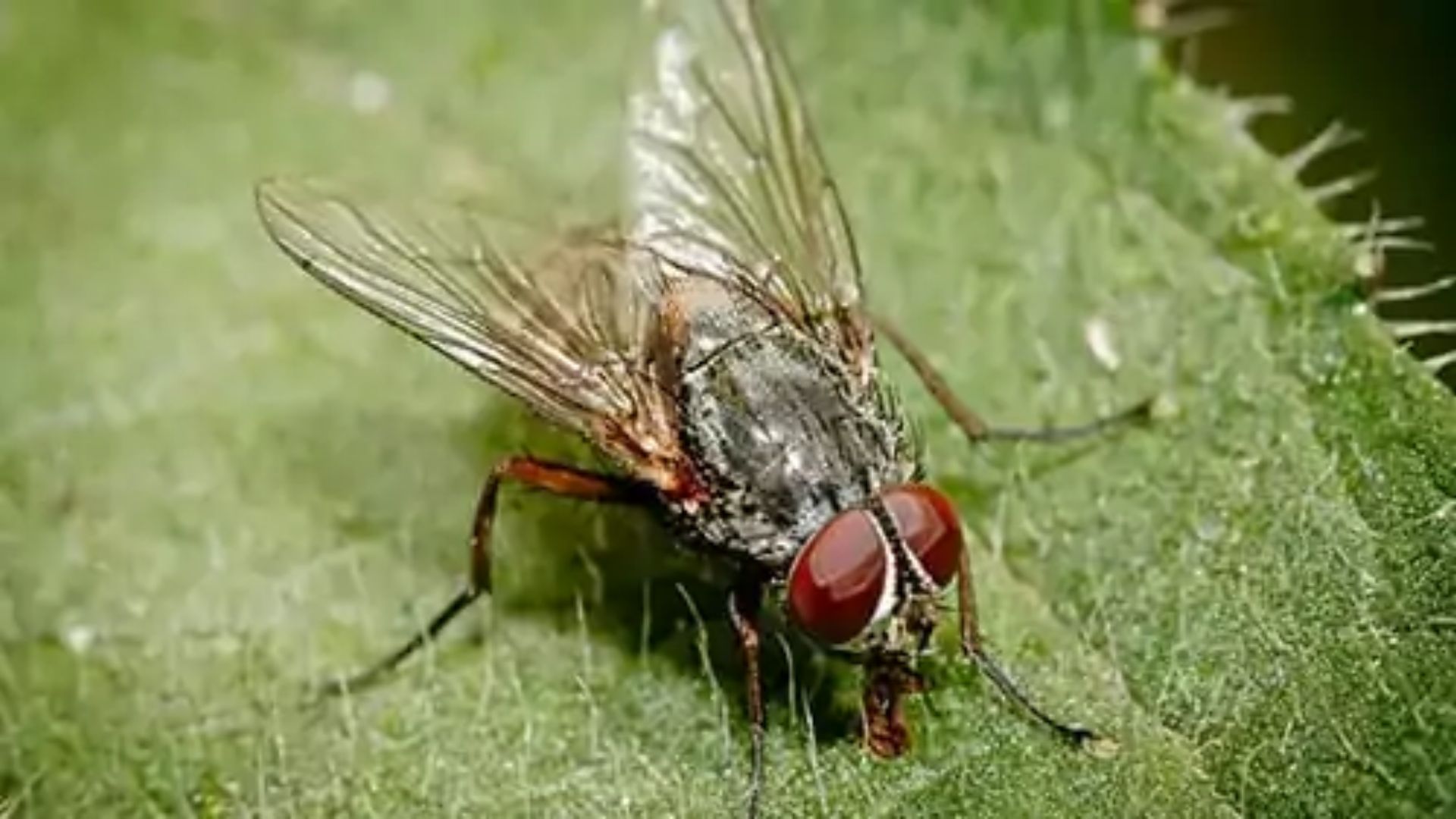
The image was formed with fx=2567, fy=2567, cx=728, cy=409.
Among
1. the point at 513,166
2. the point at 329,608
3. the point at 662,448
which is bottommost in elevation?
the point at 329,608

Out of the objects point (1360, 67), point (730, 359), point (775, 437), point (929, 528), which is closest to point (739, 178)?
point (730, 359)

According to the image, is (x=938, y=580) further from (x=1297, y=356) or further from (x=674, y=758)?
→ (x=1297, y=356)

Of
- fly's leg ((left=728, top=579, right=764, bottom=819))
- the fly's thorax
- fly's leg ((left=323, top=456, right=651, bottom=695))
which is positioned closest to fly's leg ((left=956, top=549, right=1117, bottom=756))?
the fly's thorax

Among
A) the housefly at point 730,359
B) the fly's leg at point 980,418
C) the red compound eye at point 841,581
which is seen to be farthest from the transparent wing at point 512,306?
the fly's leg at point 980,418

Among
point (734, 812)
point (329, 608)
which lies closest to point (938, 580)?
point (734, 812)

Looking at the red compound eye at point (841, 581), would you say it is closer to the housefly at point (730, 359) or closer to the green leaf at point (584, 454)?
the housefly at point (730, 359)

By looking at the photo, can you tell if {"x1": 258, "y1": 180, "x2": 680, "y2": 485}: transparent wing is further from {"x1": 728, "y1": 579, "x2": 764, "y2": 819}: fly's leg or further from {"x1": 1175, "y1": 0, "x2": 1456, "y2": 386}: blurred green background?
{"x1": 1175, "y1": 0, "x2": 1456, "y2": 386}: blurred green background
